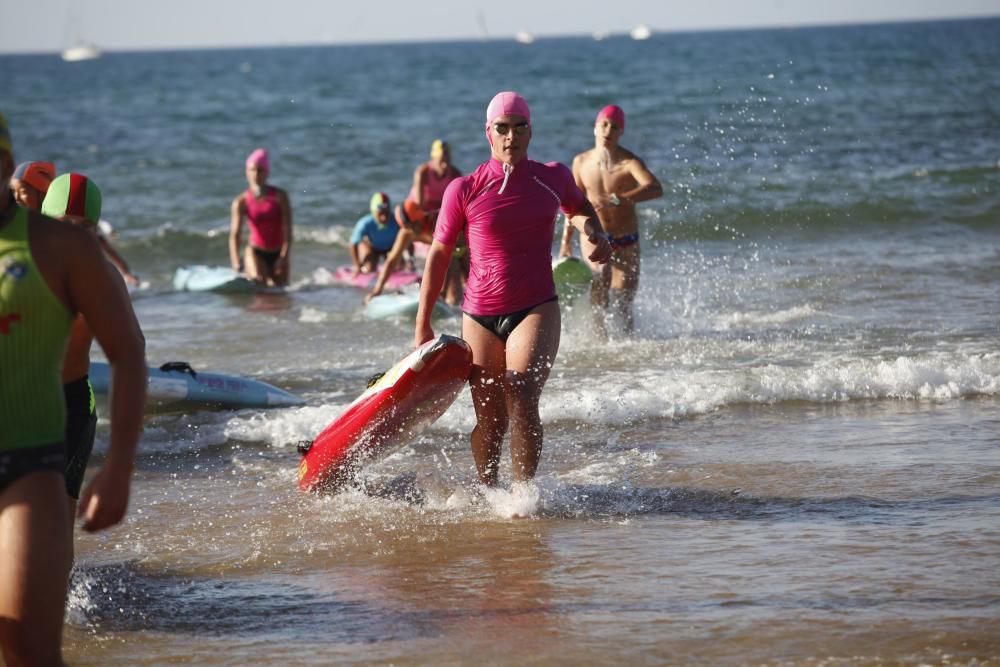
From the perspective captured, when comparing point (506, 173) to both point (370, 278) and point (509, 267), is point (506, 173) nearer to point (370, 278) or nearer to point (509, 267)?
point (509, 267)

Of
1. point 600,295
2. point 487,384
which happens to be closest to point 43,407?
point 487,384

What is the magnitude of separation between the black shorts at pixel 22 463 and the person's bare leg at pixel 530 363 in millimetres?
2575

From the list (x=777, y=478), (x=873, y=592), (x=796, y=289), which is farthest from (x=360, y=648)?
(x=796, y=289)

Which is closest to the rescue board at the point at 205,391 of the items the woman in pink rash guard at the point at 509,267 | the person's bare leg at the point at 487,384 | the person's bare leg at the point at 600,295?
the person's bare leg at the point at 600,295

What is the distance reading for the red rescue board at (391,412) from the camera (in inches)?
214

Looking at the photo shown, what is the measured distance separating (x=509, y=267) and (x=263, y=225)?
8648mm

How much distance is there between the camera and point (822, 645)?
4.00 m

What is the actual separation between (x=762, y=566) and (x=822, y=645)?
2.52ft

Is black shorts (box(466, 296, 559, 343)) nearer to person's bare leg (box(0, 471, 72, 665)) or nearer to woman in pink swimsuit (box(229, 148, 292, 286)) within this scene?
person's bare leg (box(0, 471, 72, 665))

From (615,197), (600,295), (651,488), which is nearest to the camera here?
(651,488)

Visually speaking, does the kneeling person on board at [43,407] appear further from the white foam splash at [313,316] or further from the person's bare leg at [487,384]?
the white foam splash at [313,316]

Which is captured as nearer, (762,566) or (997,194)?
(762,566)

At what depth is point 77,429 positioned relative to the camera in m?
4.27

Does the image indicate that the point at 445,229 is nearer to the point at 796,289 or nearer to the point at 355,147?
the point at 796,289
